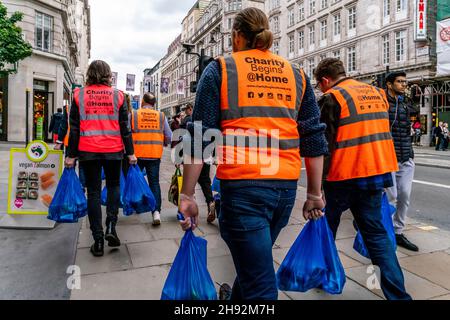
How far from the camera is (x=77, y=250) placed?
12.9 feet

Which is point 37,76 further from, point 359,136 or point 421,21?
point 421,21

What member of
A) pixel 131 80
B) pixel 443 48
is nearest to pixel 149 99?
pixel 131 80

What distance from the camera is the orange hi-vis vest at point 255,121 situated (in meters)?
1.83

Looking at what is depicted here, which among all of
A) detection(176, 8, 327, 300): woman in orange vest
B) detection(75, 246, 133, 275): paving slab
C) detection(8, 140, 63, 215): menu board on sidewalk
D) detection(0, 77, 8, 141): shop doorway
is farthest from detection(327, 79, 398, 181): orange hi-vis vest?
detection(0, 77, 8, 141): shop doorway

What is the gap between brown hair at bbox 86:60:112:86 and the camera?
386 centimetres

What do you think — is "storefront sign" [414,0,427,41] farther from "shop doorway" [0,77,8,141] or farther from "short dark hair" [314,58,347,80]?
"short dark hair" [314,58,347,80]

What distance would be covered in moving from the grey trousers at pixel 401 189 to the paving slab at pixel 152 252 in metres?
2.41

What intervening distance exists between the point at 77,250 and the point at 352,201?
2.77 meters

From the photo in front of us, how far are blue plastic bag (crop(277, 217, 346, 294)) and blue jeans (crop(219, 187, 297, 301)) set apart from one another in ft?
2.36

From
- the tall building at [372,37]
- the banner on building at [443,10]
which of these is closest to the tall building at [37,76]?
the tall building at [372,37]

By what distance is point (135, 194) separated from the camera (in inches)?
180

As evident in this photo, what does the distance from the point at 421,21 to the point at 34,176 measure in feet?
88.9

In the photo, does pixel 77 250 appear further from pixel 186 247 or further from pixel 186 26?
pixel 186 26

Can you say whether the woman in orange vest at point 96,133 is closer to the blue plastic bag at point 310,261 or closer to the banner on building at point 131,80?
the blue plastic bag at point 310,261
